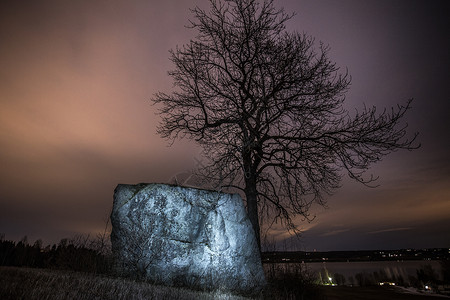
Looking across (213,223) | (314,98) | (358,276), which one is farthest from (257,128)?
(358,276)

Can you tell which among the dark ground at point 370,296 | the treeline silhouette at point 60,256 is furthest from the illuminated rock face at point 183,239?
the dark ground at point 370,296

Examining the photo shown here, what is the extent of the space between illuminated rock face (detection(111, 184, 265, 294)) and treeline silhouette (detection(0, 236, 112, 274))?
1.31 feet

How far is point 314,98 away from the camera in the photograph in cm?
857

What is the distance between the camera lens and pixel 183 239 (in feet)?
21.6

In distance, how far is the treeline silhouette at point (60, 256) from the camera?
6.02m

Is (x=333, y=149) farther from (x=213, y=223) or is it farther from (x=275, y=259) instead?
(x=213, y=223)

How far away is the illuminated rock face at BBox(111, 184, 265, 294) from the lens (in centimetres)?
616

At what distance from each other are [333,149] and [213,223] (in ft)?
17.3

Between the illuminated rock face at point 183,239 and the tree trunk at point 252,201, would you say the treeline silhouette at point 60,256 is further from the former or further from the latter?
the tree trunk at point 252,201

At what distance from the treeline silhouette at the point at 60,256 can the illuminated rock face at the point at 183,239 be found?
40 centimetres

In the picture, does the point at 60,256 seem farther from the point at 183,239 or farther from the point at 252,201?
the point at 252,201

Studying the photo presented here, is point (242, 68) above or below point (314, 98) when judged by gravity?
above

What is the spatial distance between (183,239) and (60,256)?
11.2 ft

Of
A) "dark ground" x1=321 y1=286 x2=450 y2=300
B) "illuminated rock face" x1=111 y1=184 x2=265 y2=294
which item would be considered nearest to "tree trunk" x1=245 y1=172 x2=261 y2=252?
"illuminated rock face" x1=111 y1=184 x2=265 y2=294
